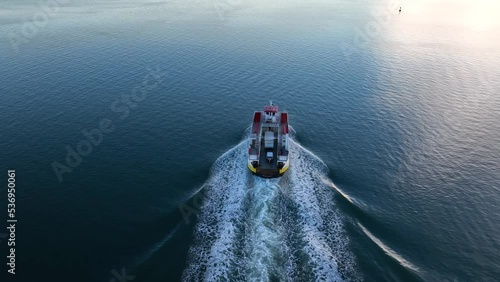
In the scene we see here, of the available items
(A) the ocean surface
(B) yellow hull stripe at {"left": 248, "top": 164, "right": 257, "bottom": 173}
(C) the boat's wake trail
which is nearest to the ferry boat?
(B) yellow hull stripe at {"left": 248, "top": 164, "right": 257, "bottom": 173}

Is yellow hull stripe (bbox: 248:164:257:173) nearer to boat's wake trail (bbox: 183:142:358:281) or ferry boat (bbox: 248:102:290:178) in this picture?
ferry boat (bbox: 248:102:290:178)

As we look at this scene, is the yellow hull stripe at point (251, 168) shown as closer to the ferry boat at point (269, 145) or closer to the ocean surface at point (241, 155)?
the ferry boat at point (269, 145)

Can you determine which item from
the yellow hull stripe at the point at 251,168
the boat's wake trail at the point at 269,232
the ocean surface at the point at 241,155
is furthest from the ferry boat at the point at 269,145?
the ocean surface at the point at 241,155

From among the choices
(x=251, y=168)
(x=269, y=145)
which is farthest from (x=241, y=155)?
(x=251, y=168)

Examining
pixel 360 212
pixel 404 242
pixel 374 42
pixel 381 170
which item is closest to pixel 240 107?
pixel 381 170

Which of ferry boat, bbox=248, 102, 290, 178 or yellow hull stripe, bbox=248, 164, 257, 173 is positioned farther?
ferry boat, bbox=248, 102, 290, 178

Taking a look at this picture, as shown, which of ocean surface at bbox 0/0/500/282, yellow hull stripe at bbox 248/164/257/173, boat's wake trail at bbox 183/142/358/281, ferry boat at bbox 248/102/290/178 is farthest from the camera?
ferry boat at bbox 248/102/290/178
